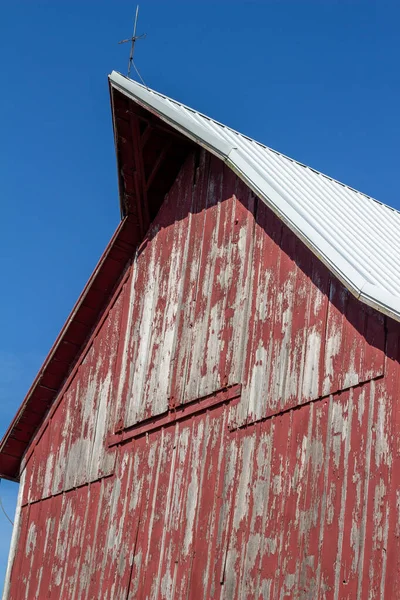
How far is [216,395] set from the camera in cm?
1223

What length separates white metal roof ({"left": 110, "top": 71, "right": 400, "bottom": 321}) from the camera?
1036cm

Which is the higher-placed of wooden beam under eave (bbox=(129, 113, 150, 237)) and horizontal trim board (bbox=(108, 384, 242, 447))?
wooden beam under eave (bbox=(129, 113, 150, 237))

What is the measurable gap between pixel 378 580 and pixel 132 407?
5297 millimetres

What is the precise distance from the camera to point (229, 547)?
11188mm

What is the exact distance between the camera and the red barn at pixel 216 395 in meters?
9.99

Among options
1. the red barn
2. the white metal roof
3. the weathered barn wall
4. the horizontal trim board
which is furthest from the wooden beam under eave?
the horizontal trim board

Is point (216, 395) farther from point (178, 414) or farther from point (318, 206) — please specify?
point (318, 206)

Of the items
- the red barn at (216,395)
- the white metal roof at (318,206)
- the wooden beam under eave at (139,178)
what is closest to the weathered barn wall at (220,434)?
the red barn at (216,395)

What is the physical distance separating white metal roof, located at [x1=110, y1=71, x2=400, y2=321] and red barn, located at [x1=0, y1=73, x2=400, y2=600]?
35mm

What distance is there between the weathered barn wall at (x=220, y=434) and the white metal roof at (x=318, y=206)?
35 cm

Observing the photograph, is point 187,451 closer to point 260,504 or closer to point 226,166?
point 260,504

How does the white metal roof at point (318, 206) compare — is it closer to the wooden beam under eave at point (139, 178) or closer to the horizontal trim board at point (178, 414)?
the wooden beam under eave at point (139, 178)

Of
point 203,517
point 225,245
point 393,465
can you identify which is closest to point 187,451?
point 203,517

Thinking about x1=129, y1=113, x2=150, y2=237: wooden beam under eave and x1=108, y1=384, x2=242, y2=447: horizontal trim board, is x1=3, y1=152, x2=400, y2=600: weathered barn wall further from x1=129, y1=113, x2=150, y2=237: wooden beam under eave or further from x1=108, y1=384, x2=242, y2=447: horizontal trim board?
x1=129, y1=113, x2=150, y2=237: wooden beam under eave
